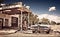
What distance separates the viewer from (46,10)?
8.84 meters

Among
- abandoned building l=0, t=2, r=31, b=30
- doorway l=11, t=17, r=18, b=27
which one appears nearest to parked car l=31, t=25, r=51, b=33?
abandoned building l=0, t=2, r=31, b=30

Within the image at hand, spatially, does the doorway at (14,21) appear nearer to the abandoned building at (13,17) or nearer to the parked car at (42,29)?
the abandoned building at (13,17)

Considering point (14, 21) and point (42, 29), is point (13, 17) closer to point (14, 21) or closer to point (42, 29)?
point (14, 21)

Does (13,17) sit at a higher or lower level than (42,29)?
higher

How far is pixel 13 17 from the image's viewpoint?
38.6ft

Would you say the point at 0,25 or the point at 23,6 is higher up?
the point at 23,6

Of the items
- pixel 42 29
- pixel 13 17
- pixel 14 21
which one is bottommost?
pixel 42 29

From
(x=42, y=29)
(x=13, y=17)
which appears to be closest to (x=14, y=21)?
(x=13, y=17)

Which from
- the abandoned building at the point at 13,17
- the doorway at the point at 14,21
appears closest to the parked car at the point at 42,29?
the abandoned building at the point at 13,17

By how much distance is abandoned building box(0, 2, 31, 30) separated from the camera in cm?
980

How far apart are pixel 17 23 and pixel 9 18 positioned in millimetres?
718

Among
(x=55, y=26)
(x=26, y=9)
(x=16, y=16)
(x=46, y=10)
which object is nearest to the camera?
(x=46, y=10)

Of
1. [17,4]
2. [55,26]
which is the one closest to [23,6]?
[17,4]

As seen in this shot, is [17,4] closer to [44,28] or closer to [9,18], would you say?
[44,28]
